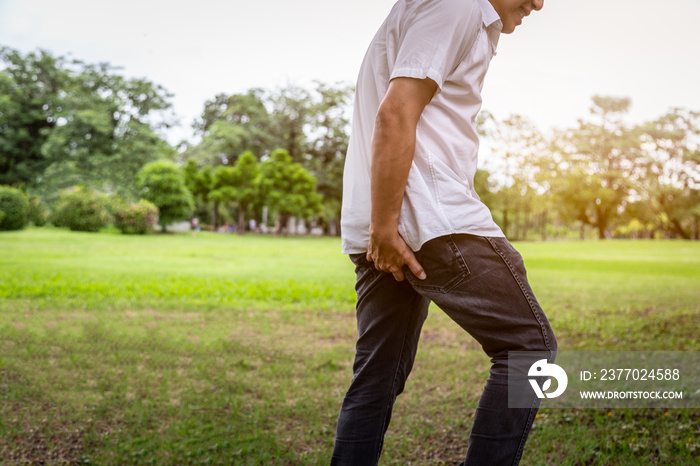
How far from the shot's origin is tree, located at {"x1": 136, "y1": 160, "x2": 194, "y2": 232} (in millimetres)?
17062

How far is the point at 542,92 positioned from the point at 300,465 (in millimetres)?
9750

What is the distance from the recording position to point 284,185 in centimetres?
2177

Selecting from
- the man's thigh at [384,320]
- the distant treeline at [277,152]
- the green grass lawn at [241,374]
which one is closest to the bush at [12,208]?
A: the distant treeline at [277,152]

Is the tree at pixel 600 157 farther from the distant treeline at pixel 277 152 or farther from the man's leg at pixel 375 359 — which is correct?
the man's leg at pixel 375 359

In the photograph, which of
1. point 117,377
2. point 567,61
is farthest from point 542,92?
point 117,377

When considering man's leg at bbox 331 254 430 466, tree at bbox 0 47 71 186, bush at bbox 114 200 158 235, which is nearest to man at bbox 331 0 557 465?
man's leg at bbox 331 254 430 466

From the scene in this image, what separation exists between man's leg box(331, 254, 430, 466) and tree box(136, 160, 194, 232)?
1663cm

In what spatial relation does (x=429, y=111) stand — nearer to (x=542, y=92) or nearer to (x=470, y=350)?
(x=470, y=350)

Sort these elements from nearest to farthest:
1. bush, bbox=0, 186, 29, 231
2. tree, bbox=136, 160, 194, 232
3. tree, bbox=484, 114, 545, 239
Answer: bush, bbox=0, 186, 29, 231, tree, bbox=136, 160, 194, 232, tree, bbox=484, 114, 545, 239

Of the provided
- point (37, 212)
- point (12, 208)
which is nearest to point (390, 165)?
point (12, 208)

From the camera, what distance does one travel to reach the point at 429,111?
1.08m

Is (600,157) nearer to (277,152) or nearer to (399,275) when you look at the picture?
(277,152)

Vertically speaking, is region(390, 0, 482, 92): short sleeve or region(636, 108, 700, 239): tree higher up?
region(636, 108, 700, 239): tree

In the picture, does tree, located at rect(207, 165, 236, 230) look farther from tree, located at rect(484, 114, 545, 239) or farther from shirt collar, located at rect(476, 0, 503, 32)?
shirt collar, located at rect(476, 0, 503, 32)
